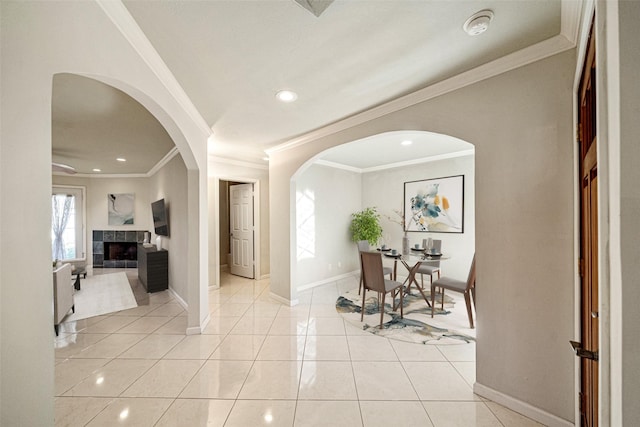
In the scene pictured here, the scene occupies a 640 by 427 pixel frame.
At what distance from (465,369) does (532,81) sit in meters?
→ 2.40

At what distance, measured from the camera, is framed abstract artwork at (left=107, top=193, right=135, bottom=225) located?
21.6ft

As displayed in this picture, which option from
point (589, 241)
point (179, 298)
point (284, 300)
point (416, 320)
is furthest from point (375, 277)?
point (179, 298)

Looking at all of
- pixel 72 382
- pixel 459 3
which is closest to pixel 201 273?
pixel 72 382

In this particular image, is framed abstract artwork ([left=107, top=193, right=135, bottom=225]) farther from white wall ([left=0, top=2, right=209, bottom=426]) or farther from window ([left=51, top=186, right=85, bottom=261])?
white wall ([left=0, top=2, right=209, bottom=426])

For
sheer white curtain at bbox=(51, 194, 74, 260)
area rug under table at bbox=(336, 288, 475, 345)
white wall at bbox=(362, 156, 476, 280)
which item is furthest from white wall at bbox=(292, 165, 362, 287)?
sheer white curtain at bbox=(51, 194, 74, 260)

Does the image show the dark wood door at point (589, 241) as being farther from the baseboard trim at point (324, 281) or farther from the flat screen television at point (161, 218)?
the flat screen television at point (161, 218)

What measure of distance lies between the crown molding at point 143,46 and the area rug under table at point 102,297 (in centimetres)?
341

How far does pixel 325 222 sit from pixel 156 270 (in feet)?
11.1

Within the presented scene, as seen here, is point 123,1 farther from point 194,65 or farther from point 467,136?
point 467,136

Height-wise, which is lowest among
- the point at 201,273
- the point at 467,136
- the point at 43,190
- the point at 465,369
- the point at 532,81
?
the point at 465,369

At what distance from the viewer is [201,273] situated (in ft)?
9.59

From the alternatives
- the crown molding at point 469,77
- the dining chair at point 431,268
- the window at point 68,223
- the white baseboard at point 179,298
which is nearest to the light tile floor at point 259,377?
Answer: the white baseboard at point 179,298

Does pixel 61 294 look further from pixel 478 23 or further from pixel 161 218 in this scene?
pixel 478 23

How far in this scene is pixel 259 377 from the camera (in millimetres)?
2090
